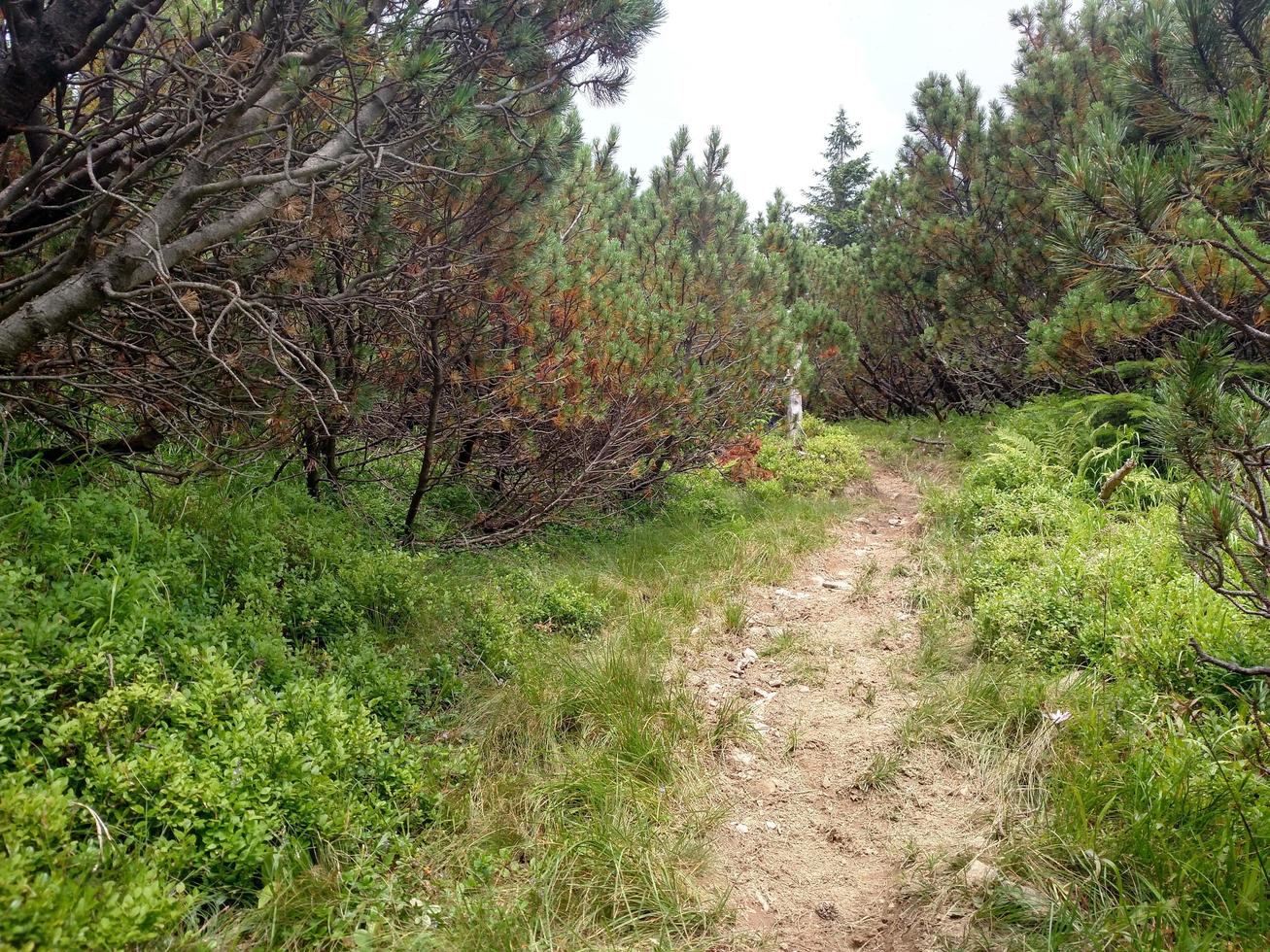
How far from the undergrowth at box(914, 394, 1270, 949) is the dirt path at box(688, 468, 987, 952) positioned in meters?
0.21

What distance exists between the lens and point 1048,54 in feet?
27.2

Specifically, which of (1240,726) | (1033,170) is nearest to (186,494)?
(1240,726)

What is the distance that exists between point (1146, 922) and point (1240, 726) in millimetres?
994

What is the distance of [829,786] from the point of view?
3113 mm

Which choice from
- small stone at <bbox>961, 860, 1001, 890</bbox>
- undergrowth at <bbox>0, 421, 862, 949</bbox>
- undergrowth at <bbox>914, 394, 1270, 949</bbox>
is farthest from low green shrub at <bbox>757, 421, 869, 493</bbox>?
small stone at <bbox>961, 860, 1001, 890</bbox>

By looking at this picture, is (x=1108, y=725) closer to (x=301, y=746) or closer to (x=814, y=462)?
(x=301, y=746)

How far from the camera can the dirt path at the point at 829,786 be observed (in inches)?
95.4

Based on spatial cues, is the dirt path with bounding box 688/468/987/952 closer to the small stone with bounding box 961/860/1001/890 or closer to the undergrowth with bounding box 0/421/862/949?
the small stone with bounding box 961/860/1001/890

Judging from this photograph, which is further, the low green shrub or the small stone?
the low green shrub

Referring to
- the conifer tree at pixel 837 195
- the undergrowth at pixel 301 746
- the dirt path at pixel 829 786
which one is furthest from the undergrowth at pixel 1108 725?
the conifer tree at pixel 837 195

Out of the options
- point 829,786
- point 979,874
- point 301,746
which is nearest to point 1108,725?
point 979,874

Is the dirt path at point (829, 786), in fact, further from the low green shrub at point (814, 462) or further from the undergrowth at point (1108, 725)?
the low green shrub at point (814, 462)

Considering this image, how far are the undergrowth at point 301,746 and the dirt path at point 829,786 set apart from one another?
255 millimetres

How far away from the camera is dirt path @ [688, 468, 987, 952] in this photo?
2424 millimetres
